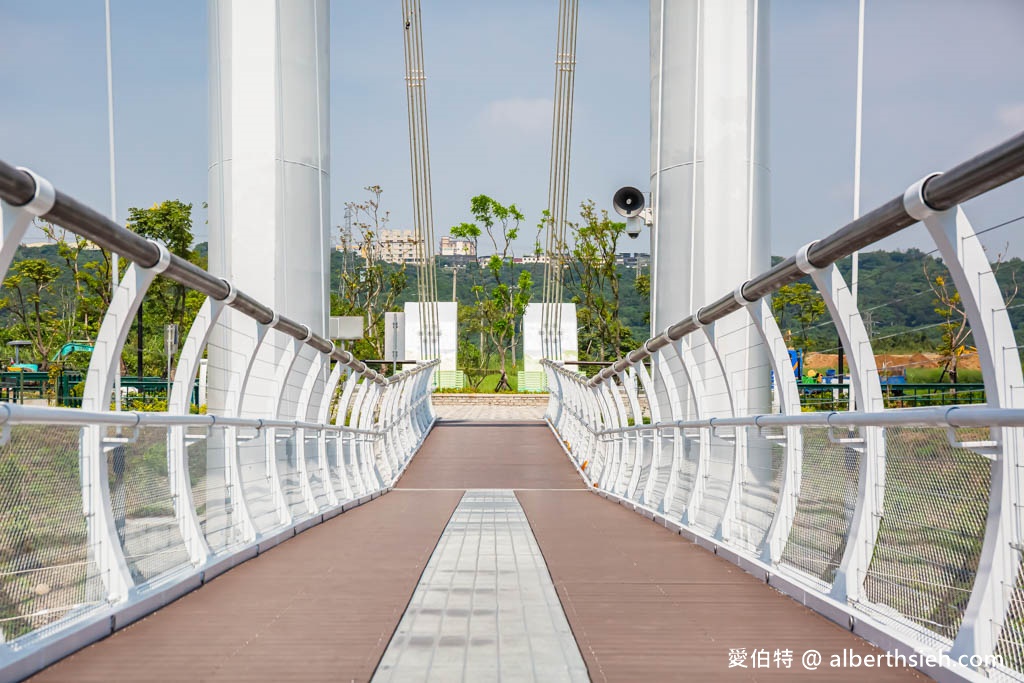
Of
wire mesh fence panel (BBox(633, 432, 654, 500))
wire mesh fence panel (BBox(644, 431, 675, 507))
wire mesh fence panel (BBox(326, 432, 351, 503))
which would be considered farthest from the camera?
wire mesh fence panel (BBox(326, 432, 351, 503))

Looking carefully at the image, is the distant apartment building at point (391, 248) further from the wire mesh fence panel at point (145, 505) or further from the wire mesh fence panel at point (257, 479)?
the wire mesh fence panel at point (145, 505)

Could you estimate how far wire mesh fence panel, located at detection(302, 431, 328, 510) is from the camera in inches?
300

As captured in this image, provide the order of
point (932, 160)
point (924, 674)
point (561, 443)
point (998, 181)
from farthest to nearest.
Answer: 1. point (561, 443)
2. point (932, 160)
3. point (924, 674)
4. point (998, 181)

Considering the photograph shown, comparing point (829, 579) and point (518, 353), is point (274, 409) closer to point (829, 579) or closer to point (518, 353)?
point (829, 579)

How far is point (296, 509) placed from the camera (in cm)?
724

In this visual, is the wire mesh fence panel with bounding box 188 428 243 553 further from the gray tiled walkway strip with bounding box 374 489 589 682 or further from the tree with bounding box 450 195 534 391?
the tree with bounding box 450 195 534 391

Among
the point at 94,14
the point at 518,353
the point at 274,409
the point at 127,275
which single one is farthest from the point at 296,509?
Result: the point at 518,353

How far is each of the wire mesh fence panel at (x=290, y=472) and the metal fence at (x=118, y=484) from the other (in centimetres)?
5

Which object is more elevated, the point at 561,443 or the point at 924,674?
the point at 924,674

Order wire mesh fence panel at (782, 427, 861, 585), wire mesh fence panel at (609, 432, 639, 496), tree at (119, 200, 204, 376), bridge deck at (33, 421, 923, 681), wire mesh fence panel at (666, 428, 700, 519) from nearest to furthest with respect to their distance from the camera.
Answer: bridge deck at (33, 421, 923, 681), wire mesh fence panel at (782, 427, 861, 585), wire mesh fence panel at (666, 428, 700, 519), wire mesh fence panel at (609, 432, 639, 496), tree at (119, 200, 204, 376)

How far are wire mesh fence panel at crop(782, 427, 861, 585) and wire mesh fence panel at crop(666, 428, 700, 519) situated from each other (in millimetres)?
2269

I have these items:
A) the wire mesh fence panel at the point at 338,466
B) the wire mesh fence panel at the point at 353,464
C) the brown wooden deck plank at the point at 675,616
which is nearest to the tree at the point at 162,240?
the wire mesh fence panel at the point at 353,464

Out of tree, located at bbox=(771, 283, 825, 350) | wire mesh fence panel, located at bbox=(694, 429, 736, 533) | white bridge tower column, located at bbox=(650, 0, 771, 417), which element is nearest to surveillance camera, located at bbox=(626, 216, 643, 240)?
white bridge tower column, located at bbox=(650, 0, 771, 417)

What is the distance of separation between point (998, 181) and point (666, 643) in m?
1.66
